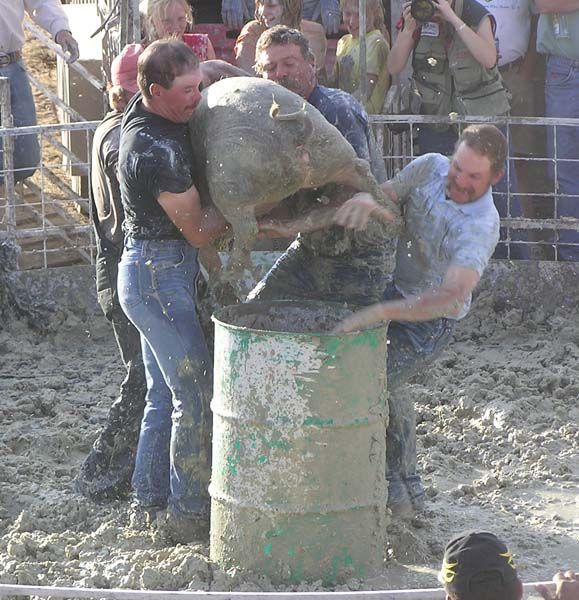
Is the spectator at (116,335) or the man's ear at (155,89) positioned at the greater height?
the man's ear at (155,89)

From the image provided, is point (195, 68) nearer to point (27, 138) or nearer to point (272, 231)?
point (272, 231)

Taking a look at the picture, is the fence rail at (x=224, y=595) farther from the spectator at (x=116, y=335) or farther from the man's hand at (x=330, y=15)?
the man's hand at (x=330, y=15)

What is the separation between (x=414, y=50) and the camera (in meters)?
9.60

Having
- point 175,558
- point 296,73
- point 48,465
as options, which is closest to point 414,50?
point 296,73

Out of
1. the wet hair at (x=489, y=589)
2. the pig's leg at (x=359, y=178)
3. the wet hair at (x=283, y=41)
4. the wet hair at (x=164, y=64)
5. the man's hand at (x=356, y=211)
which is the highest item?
the wet hair at (x=283, y=41)

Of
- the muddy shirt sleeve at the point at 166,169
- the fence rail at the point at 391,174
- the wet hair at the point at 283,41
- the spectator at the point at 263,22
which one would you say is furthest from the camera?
the fence rail at the point at 391,174

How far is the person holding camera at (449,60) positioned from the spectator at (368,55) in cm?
11

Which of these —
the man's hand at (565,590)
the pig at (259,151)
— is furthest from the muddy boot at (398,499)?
the man's hand at (565,590)

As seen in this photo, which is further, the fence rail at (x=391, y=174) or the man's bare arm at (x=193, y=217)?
the fence rail at (x=391, y=174)

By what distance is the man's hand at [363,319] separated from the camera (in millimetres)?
5520

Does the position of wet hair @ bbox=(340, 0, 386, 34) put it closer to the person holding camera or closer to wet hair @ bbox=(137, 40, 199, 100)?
the person holding camera

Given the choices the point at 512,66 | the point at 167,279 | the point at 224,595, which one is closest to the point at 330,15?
the point at 512,66

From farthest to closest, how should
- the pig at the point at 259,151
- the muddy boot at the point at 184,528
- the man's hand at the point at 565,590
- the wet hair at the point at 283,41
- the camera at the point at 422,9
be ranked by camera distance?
the camera at the point at 422,9 → the wet hair at the point at 283,41 → the muddy boot at the point at 184,528 → the pig at the point at 259,151 → the man's hand at the point at 565,590

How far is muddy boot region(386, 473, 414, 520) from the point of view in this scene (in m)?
6.26
